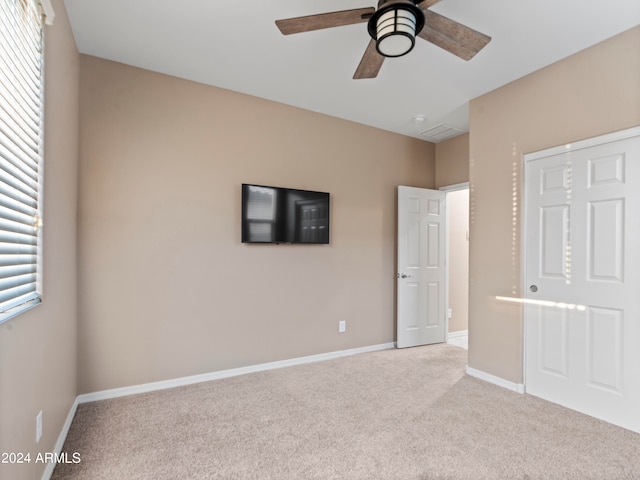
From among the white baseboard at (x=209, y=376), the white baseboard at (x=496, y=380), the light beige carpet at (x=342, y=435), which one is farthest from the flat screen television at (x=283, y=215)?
the white baseboard at (x=496, y=380)

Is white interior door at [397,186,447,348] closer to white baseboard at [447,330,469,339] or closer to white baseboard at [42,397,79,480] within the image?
white baseboard at [447,330,469,339]

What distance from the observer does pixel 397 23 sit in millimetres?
1644

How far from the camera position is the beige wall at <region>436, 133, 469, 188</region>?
430cm

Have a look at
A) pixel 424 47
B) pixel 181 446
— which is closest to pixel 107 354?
Answer: pixel 181 446

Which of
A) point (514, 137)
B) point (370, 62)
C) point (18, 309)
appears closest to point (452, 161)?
point (514, 137)

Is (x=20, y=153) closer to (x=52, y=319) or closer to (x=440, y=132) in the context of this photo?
(x=52, y=319)

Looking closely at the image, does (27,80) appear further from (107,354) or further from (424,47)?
(424,47)

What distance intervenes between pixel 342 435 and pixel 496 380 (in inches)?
66.4

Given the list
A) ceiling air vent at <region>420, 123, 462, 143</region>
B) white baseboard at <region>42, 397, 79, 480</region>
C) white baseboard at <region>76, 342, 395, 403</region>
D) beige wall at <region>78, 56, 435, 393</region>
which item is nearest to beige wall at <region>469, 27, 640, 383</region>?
ceiling air vent at <region>420, 123, 462, 143</region>

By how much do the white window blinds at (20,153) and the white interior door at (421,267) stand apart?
3.45 m

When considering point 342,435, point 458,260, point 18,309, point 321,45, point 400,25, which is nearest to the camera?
point 18,309

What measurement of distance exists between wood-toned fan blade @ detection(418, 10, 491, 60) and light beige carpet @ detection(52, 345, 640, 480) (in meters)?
2.28

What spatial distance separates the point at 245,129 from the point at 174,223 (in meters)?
1.12

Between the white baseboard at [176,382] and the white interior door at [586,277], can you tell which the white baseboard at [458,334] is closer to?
the white baseboard at [176,382]
